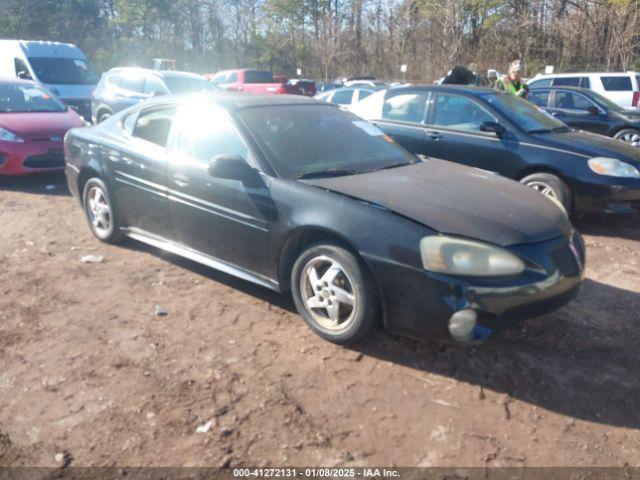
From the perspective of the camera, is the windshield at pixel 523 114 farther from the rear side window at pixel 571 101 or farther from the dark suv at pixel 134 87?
the dark suv at pixel 134 87

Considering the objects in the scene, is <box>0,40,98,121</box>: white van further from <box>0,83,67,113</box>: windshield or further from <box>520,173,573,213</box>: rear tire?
<box>520,173,573,213</box>: rear tire

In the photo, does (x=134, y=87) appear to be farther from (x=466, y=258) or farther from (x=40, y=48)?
(x=466, y=258)

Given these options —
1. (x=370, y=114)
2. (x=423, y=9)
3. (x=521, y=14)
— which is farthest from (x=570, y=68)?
(x=370, y=114)

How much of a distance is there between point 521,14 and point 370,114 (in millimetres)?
25273

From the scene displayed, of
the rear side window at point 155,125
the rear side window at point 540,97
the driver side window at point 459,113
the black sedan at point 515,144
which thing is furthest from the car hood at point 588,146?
the rear side window at point 540,97

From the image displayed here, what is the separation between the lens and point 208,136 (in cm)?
448

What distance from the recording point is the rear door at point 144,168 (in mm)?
4758

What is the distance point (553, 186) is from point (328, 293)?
3.88 m

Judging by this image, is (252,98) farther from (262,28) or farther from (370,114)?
(262,28)

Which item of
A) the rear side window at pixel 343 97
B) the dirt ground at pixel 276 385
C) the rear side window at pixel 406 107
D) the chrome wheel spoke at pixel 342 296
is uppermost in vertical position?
the rear side window at pixel 343 97

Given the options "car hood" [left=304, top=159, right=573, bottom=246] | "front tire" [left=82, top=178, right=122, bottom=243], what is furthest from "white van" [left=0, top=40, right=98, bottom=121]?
"car hood" [left=304, top=159, right=573, bottom=246]

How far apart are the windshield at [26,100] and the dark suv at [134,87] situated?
276cm

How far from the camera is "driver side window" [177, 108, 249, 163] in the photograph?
14.0ft

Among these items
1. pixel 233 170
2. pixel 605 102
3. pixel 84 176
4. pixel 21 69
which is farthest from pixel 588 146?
pixel 21 69
